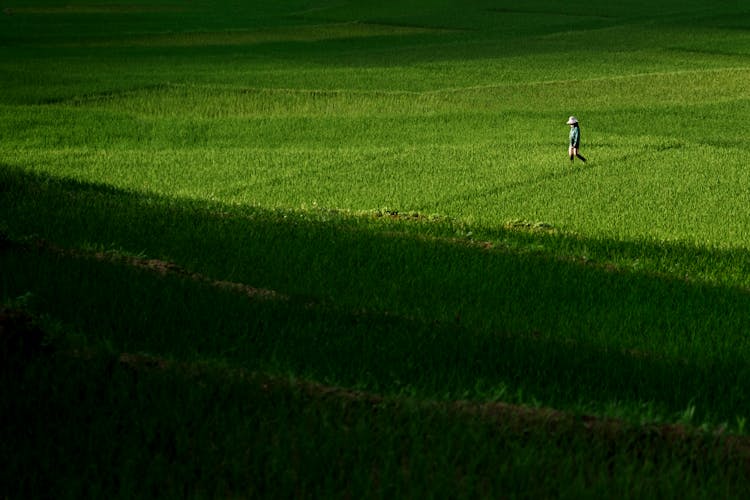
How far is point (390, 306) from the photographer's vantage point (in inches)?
314

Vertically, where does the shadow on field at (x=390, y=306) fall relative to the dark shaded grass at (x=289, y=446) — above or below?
below

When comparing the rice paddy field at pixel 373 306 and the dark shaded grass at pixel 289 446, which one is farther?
the rice paddy field at pixel 373 306

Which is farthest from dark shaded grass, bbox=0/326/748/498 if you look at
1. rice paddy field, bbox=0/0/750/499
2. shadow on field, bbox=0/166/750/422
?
shadow on field, bbox=0/166/750/422

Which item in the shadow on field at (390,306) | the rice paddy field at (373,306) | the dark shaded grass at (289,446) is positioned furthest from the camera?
the shadow on field at (390,306)

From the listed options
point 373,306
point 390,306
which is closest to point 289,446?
point 373,306

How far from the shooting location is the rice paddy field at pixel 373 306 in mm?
4016

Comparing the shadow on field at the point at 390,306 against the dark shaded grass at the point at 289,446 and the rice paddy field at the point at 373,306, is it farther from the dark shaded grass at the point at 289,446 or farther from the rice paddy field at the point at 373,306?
the dark shaded grass at the point at 289,446

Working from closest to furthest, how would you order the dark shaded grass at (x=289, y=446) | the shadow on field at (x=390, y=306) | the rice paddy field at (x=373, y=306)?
the dark shaded grass at (x=289, y=446) < the rice paddy field at (x=373, y=306) < the shadow on field at (x=390, y=306)

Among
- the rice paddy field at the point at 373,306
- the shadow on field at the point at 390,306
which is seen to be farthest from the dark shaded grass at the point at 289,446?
the shadow on field at the point at 390,306

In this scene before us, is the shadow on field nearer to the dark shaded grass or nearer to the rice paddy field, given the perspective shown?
the rice paddy field

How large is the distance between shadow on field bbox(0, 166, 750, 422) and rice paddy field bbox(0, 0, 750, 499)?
3 centimetres

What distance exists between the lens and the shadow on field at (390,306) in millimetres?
5816

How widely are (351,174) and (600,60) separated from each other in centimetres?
2166

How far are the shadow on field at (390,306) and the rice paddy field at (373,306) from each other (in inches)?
1.3
